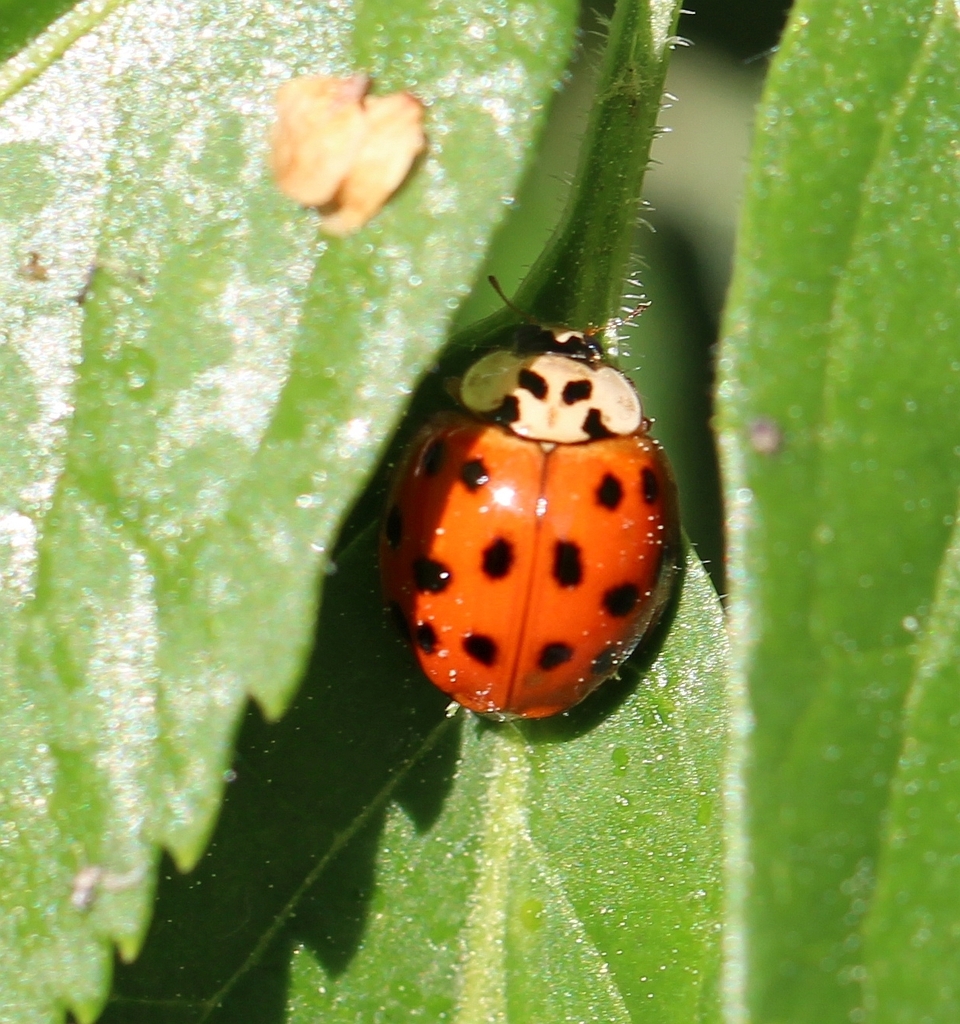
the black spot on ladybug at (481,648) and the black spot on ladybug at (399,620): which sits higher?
the black spot on ladybug at (399,620)

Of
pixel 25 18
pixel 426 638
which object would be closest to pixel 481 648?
pixel 426 638

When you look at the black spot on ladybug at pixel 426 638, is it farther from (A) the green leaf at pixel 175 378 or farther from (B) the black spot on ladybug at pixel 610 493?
(A) the green leaf at pixel 175 378

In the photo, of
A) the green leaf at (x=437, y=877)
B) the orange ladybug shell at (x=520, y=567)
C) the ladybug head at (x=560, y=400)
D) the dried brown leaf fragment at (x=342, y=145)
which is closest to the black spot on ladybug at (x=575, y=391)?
the ladybug head at (x=560, y=400)

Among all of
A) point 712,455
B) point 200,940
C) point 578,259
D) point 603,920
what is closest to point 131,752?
point 200,940

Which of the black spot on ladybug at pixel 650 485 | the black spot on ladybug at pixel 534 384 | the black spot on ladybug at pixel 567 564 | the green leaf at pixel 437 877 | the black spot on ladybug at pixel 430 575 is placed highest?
the black spot on ladybug at pixel 650 485

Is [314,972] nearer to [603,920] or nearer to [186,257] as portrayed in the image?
[603,920]

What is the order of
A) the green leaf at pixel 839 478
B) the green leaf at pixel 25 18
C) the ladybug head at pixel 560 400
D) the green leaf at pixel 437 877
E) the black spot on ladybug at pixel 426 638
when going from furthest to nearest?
the ladybug head at pixel 560 400 → the black spot on ladybug at pixel 426 638 → the green leaf at pixel 437 877 → the green leaf at pixel 25 18 → the green leaf at pixel 839 478

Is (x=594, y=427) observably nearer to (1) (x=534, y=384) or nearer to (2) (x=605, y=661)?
(1) (x=534, y=384)
